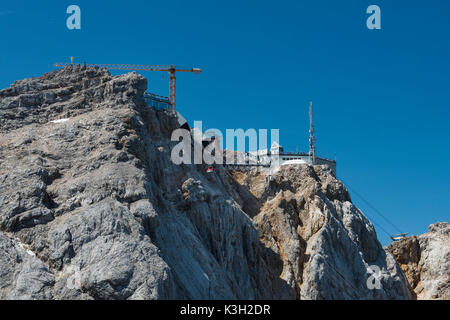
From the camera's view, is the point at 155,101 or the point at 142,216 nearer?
the point at 142,216

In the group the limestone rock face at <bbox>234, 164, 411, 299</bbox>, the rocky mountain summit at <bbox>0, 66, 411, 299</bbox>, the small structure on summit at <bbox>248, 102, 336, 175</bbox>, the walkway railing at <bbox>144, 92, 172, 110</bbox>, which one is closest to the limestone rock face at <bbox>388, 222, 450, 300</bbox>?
the limestone rock face at <bbox>234, 164, 411, 299</bbox>

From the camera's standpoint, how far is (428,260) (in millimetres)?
151000

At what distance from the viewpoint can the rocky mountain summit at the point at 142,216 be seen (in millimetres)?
89812

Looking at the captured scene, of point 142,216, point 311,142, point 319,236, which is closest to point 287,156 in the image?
point 311,142

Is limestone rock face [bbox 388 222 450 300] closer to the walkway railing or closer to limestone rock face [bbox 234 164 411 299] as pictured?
limestone rock face [bbox 234 164 411 299]

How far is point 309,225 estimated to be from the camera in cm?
13662

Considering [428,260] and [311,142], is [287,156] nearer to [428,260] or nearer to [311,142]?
[311,142]

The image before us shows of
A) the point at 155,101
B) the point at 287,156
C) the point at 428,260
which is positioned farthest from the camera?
the point at 287,156

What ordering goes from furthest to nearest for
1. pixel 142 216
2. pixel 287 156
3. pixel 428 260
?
1. pixel 287 156
2. pixel 428 260
3. pixel 142 216

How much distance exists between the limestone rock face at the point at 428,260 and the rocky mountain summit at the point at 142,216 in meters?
8.84

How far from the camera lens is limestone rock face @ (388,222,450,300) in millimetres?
145625

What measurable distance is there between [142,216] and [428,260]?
247 feet

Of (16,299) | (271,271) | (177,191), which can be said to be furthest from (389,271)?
(16,299)
